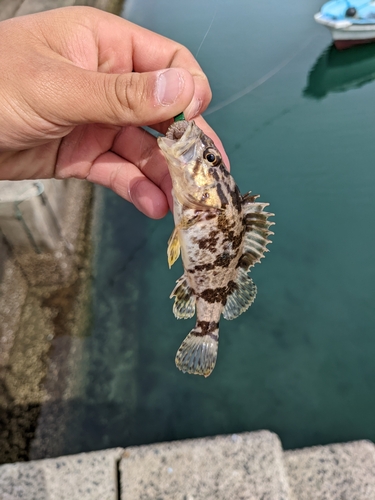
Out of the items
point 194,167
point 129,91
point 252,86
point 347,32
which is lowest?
point 252,86

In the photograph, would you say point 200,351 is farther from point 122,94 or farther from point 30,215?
point 30,215

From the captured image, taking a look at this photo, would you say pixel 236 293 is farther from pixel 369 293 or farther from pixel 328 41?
pixel 328 41

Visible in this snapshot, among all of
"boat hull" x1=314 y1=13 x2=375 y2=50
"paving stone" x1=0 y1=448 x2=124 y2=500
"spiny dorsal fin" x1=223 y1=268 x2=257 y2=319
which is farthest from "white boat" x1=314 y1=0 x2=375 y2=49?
"paving stone" x1=0 y1=448 x2=124 y2=500

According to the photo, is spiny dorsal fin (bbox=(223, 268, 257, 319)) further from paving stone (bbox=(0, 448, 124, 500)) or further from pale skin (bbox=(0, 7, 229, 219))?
paving stone (bbox=(0, 448, 124, 500))

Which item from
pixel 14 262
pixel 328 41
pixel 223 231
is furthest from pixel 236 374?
pixel 328 41

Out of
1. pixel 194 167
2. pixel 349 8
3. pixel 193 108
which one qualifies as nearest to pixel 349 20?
pixel 349 8
